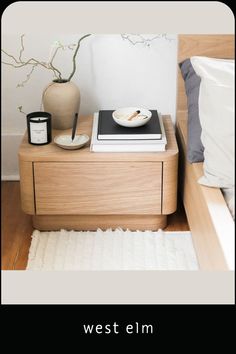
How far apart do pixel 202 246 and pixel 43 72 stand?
3.48 feet

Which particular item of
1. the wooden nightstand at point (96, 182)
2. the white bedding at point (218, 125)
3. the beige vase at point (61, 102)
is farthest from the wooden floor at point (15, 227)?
the white bedding at point (218, 125)

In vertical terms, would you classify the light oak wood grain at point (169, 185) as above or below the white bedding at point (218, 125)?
below

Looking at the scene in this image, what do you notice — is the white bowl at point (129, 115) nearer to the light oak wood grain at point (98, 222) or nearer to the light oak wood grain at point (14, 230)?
the light oak wood grain at point (98, 222)

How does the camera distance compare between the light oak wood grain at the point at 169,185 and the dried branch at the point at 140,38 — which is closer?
the light oak wood grain at the point at 169,185

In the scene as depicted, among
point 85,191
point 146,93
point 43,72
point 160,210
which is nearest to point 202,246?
point 160,210

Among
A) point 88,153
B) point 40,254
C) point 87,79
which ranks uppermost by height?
point 87,79

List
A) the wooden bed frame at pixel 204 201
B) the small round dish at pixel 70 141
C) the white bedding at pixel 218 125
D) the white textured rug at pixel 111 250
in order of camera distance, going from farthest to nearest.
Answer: the small round dish at pixel 70 141 < the white textured rug at pixel 111 250 < the white bedding at pixel 218 125 < the wooden bed frame at pixel 204 201

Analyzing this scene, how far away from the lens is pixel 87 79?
2.53 meters

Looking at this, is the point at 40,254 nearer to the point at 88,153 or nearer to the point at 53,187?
the point at 53,187

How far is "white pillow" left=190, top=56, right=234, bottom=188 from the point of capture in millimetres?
1818

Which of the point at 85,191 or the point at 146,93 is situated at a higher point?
the point at 146,93

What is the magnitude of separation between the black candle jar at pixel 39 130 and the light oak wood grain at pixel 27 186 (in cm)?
11

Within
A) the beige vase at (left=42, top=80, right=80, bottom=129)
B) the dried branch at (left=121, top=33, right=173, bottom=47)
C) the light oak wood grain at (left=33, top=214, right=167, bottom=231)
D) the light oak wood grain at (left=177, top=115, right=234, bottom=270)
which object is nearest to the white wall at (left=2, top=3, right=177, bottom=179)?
the dried branch at (left=121, top=33, right=173, bottom=47)

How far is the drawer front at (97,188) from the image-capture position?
2.18 meters
